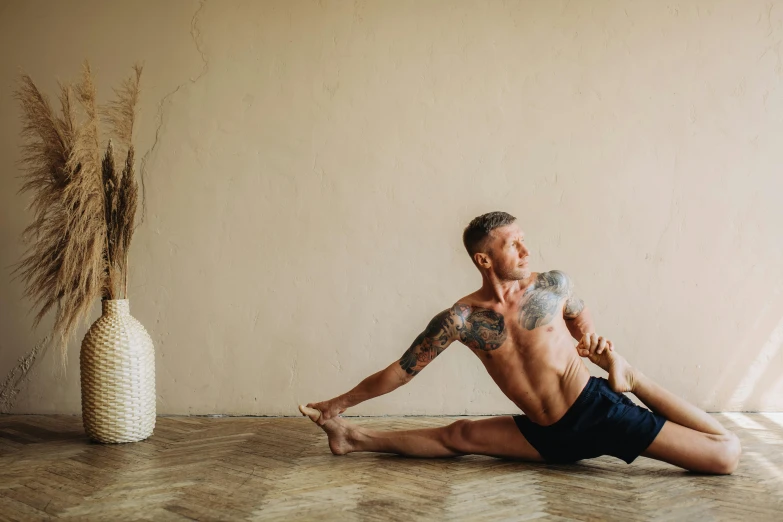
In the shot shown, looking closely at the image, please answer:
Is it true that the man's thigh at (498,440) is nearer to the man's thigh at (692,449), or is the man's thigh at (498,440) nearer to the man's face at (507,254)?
the man's thigh at (692,449)

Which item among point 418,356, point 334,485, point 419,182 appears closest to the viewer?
point 334,485

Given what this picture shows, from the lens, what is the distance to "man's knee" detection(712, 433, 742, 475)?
8.98 feet

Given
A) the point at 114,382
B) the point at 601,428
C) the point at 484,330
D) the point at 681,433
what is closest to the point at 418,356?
the point at 484,330

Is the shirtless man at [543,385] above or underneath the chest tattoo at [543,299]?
underneath

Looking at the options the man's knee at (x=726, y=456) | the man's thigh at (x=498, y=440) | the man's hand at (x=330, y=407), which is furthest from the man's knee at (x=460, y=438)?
the man's knee at (x=726, y=456)

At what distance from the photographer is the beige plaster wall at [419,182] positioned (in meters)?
3.95

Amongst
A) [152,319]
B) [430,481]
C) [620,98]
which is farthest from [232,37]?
[430,481]

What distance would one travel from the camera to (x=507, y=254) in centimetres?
287

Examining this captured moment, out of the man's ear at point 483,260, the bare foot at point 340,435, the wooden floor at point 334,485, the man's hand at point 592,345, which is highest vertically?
the man's ear at point 483,260

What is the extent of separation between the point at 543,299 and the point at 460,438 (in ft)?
2.23

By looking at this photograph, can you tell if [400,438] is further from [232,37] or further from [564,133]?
[232,37]

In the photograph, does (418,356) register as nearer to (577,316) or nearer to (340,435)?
(340,435)

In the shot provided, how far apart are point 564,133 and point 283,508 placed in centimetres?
252

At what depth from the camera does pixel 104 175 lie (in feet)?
11.4
